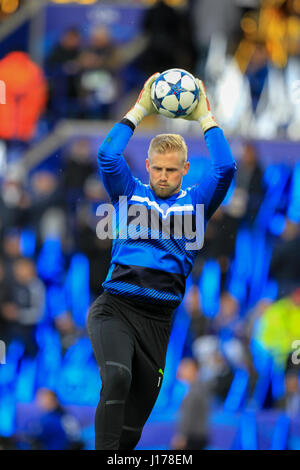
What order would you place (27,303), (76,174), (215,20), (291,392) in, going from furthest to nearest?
1. (215,20)
2. (76,174)
3. (27,303)
4. (291,392)

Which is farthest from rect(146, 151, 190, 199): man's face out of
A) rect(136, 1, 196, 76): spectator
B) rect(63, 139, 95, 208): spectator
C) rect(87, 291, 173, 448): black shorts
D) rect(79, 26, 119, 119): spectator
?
rect(79, 26, 119, 119): spectator

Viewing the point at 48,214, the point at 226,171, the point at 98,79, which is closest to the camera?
the point at 226,171

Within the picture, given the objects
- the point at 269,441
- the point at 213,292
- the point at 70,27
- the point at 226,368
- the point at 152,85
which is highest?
the point at 70,27

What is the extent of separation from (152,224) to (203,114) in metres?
0.95

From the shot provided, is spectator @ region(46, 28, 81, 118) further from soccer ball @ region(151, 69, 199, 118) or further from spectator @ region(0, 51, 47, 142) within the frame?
soccer ball @ region(151, 69, 199, 118)

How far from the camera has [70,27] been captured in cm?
1778

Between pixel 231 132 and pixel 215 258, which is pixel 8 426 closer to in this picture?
pixel 215 258

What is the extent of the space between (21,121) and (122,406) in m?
10.8

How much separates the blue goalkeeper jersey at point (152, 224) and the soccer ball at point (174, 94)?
0.96ft

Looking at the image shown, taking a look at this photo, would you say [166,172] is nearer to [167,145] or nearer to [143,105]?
[167,145]

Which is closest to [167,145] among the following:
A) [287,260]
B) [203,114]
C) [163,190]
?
[163,190]

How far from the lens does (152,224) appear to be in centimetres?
659

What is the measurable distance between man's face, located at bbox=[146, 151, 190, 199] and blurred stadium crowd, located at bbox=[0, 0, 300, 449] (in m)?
5.20
